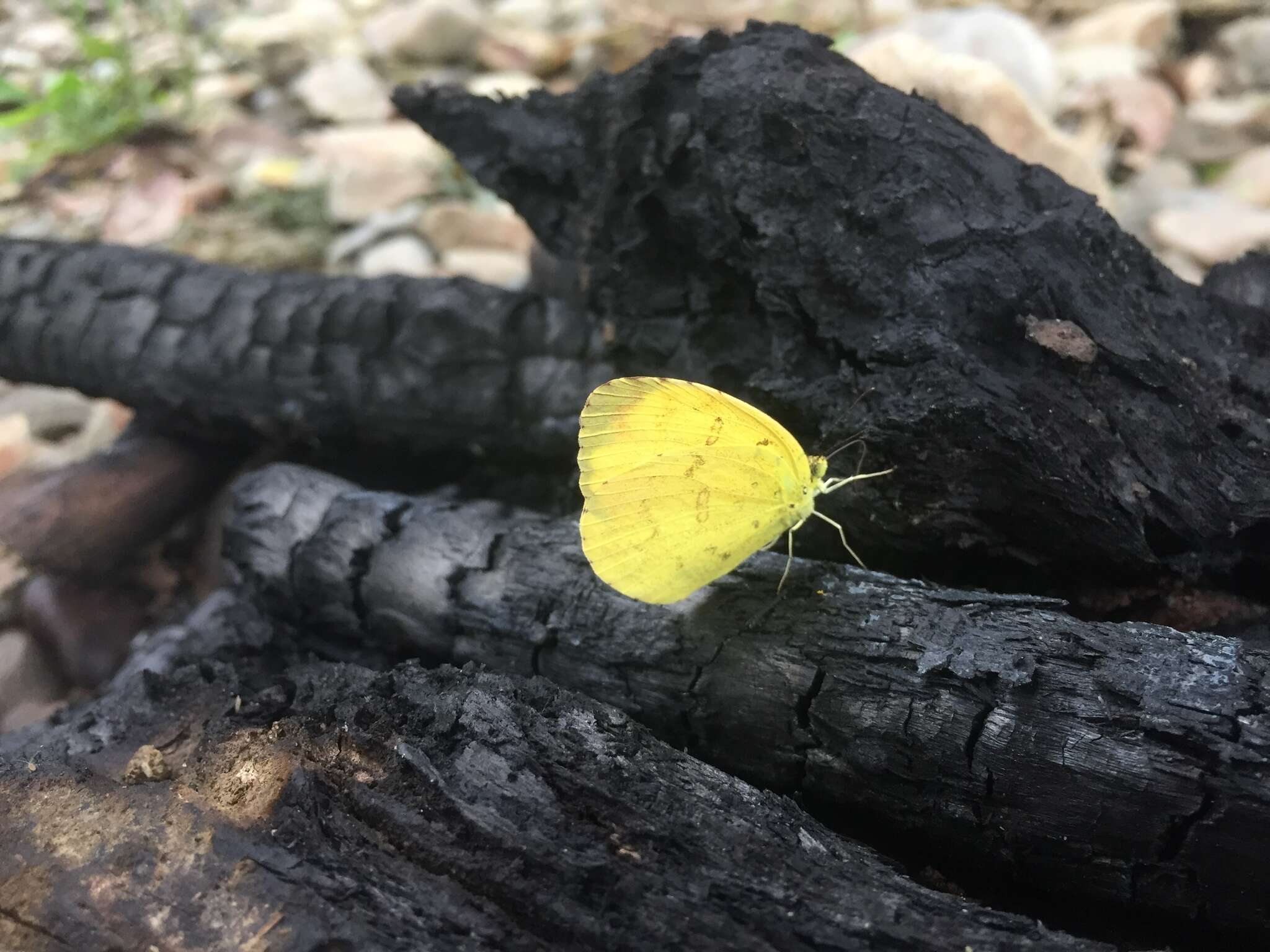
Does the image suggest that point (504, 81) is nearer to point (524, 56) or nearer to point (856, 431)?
point (524, 56)

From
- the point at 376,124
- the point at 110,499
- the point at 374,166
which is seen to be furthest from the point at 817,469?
the point at 376,124

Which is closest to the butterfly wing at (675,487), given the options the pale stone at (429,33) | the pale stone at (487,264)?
the pale stone at (487,264)

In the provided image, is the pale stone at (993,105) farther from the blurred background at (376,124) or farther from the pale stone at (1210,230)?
the pale stone at (1210,230)

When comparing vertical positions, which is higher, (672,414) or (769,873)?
(672,414)

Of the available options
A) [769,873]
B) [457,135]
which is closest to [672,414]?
[769,873]

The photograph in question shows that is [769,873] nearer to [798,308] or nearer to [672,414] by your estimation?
[672,414]

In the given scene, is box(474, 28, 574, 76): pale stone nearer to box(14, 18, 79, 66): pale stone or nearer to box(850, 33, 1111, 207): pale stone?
box(14, 18, 79, 66): pale stone

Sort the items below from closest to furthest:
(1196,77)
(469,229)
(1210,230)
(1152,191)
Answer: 1. (1210,230)
2. (1152,191)
3. (469,229)
4. (1196,77)
